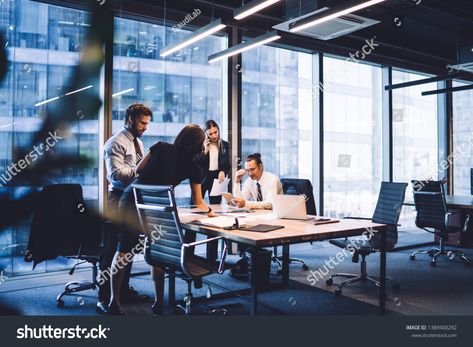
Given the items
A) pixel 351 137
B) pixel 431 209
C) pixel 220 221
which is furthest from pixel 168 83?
pixel 431 209

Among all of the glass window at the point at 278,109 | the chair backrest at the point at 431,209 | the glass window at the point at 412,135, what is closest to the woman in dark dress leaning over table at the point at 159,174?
the glass window at the point at 278,109

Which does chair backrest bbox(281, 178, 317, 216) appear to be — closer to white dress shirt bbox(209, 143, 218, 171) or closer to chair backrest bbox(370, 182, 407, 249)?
chair backrest bbox(370, 182, 407, 249)

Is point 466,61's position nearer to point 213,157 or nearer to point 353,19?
point 353,19

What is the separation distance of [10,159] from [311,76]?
6300 mm

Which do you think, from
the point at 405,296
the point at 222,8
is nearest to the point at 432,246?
the point at 405,296

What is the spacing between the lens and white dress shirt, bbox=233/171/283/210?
12.6 ft

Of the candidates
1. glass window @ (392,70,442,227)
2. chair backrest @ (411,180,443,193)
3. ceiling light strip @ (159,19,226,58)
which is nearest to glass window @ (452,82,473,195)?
glass window @ (392,70,442,227)

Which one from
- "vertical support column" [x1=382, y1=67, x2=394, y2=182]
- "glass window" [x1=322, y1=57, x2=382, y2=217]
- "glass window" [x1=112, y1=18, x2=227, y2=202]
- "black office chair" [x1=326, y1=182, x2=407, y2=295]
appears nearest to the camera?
"black office chair" [x1=326, y1=182, x2=407, y2=295]

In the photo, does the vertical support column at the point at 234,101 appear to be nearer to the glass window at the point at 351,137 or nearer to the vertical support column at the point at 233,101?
the vertical support column at the point at 233,101

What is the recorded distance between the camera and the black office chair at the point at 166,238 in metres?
2.44

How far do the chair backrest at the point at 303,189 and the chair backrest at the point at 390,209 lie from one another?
2.20 feet

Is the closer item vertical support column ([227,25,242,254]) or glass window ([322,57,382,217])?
vertical support column ([227,25,242,254])

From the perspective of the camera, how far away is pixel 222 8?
5266mm

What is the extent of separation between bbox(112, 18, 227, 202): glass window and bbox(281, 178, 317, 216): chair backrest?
4.55 ft
